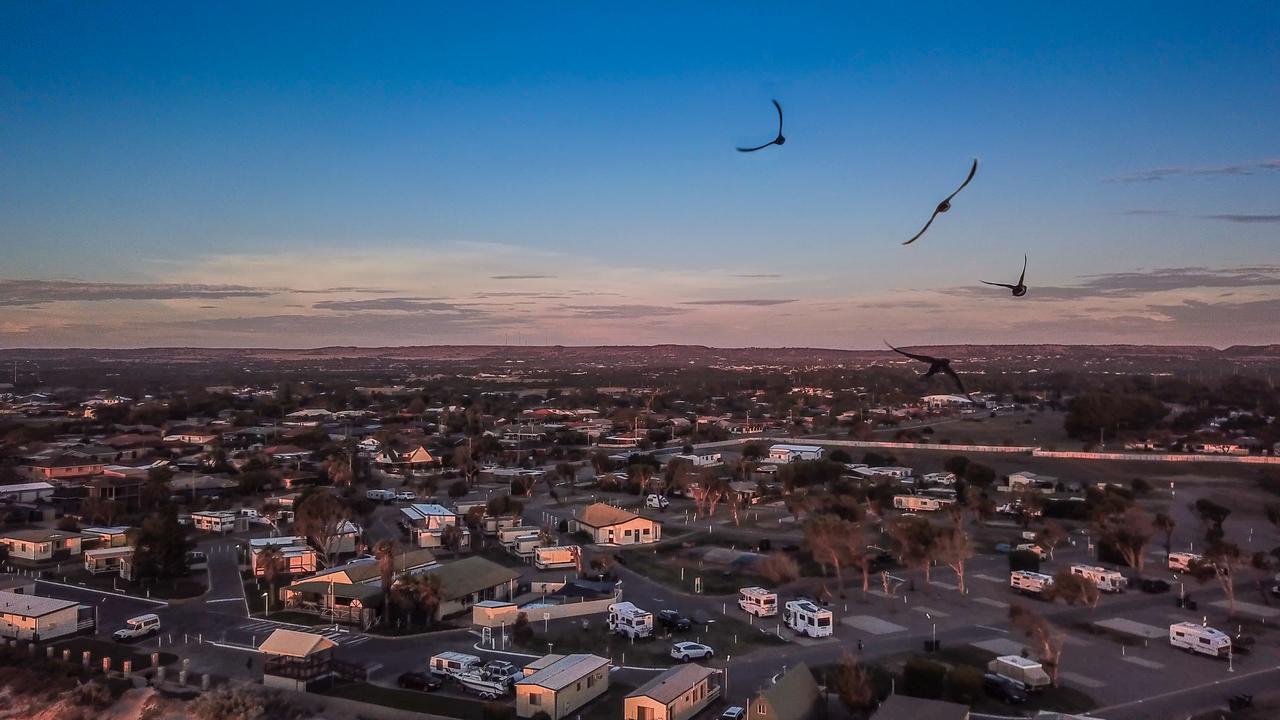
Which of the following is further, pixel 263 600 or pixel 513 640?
pixel 263 600

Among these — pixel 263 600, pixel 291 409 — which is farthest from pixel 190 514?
pixel 291 409

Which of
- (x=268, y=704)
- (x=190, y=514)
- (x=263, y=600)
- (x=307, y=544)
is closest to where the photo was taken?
(x=268, y=704)

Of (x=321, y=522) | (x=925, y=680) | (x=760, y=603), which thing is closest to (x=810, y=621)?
(x=760, y=603)

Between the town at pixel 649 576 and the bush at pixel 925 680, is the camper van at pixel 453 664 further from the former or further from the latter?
the bush at pixel 925 680

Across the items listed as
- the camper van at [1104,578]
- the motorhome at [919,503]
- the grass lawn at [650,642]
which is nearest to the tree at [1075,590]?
the camper van at [1104,578]

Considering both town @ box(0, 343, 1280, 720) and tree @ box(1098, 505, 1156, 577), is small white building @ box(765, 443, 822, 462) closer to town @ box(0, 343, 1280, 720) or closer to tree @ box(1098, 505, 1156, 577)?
town @ box(0, 343, 1280, 720)

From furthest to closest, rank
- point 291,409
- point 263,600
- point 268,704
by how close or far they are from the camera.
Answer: point 291,409 < point 263,600 < point 268,704

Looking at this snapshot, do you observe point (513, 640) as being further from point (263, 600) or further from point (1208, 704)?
point (1208, 704)
